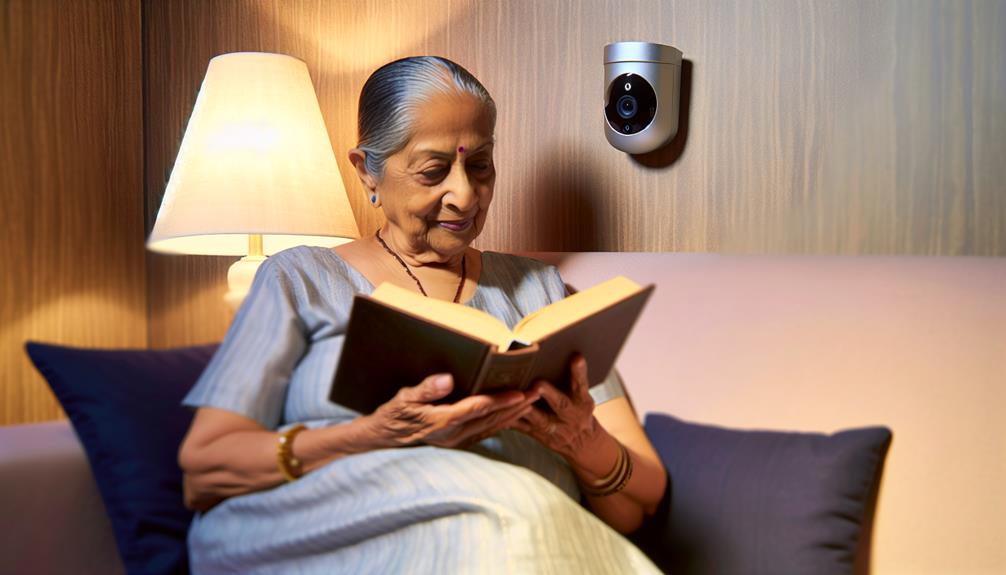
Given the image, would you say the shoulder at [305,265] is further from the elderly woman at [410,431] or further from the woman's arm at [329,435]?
the woman's arm at [329,435]

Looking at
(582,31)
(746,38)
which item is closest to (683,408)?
(746,38)

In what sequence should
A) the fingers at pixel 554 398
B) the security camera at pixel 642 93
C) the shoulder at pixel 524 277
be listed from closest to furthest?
the fingers at pixel 554 398 < the shoulder at pixel 524 277 < the security camera at pixel 642 93

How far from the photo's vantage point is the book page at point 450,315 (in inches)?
37.6

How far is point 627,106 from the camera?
1555 millimetres

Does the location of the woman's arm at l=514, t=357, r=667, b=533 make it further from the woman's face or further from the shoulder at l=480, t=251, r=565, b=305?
the woman's face

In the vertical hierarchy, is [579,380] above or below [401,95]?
below

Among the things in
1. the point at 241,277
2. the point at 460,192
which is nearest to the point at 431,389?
the point at 460,192

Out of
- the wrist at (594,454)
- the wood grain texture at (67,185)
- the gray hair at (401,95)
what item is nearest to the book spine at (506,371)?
the wrist at (594,454)

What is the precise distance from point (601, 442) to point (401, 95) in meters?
0.52

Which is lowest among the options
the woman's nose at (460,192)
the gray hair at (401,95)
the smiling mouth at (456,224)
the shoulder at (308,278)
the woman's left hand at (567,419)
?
the woman's left hand at (567,419)

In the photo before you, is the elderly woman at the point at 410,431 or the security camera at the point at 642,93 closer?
the elderly woman at the point at 410,431

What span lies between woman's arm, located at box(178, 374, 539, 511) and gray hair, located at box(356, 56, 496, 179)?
1.32 ft

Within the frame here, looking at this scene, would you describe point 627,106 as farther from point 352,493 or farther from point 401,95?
point 352,493

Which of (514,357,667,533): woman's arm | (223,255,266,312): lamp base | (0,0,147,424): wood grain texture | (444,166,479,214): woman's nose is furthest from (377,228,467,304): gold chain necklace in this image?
(0,0,147,424): wood grain texture
